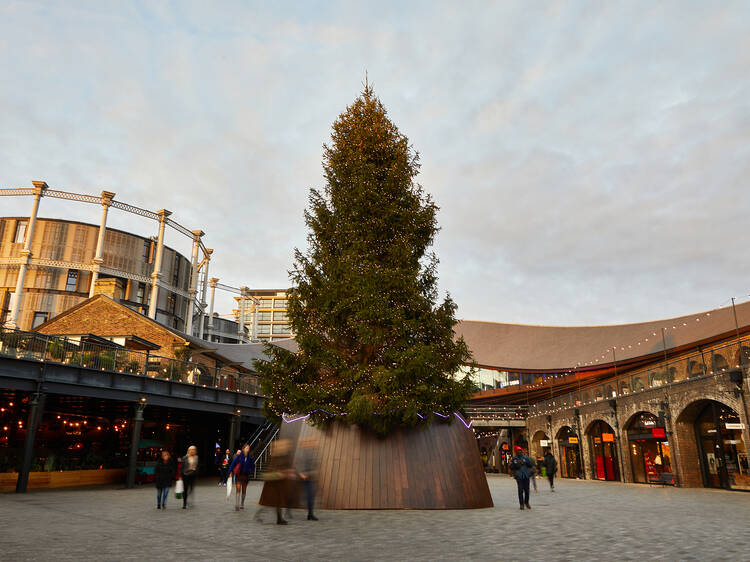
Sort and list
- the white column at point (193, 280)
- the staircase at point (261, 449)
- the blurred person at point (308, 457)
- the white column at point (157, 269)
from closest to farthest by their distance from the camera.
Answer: the blurred person at point (308, 457)
the staircase at point (261, 449)
the white column at point (157, 269)
the white column at point (193, 280)

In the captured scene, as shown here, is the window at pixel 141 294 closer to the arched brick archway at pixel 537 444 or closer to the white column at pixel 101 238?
the white column at pixel 101 238

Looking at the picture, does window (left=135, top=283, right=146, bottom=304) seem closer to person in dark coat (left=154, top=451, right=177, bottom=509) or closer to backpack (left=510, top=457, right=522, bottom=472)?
person in dark coat (left=154, top=451, right=177, bottom=509)

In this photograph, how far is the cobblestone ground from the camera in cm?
738

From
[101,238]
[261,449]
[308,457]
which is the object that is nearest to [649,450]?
[261,449]

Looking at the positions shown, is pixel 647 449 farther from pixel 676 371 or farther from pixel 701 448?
pixel 676 371

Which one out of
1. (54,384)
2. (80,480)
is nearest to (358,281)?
(54,384)

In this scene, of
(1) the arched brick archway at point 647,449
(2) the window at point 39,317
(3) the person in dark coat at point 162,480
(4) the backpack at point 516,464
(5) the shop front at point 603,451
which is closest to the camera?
(3) the person in dark coat at point 162,480

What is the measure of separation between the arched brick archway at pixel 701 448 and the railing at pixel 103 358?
2185 centimetres

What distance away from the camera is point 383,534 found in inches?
368

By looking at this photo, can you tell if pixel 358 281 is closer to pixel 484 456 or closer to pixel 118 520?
pixel 118 520

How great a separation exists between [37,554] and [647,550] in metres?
8.09

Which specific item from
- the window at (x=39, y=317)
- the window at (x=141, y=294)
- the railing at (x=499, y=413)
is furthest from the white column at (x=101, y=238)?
the railing at (x=499, y=413)

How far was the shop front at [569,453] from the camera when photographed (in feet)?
115

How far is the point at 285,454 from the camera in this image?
14.2 metres
